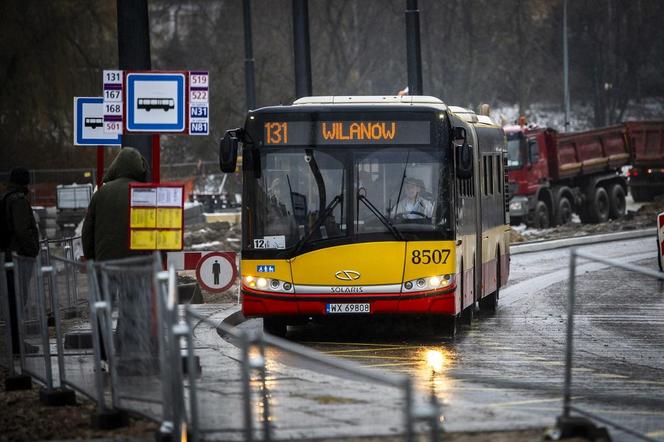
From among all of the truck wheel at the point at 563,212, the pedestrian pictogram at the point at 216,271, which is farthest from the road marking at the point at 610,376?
the truck wheel at the point at 563,212

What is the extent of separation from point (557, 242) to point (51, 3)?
80.4 ft

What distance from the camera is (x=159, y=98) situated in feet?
47.8

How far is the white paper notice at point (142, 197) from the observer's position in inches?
501

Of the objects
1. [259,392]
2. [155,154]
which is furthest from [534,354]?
[259,392]

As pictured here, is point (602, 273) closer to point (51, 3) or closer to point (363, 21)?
point (51, 3)

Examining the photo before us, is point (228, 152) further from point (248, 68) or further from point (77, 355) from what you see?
point (248, 68)

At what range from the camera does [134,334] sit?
9641 millimetres

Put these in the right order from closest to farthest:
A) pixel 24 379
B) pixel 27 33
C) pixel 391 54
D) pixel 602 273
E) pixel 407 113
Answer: pixel 24 379, pixel 407 113, pixel 602 273, pixel 27 33, pixel 391 54

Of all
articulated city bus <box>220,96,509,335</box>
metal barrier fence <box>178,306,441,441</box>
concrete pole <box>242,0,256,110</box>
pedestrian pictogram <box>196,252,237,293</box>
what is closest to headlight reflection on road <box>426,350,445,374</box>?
articulated city bus <box>220,96,509,335</box>

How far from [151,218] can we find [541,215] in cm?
3315

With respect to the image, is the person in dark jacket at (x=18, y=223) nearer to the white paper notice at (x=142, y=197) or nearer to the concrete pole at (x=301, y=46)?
the white paper notice at (x=142, y=197)

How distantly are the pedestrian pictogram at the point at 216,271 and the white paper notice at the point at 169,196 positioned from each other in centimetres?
744

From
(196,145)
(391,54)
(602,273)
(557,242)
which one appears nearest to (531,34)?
(391,54)

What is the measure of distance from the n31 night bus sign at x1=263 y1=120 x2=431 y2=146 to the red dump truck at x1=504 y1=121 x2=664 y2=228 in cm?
2556
